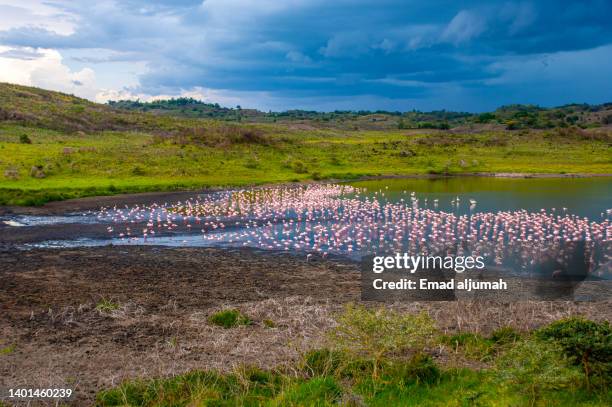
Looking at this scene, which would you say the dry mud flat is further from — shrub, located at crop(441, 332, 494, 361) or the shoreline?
the shoreline

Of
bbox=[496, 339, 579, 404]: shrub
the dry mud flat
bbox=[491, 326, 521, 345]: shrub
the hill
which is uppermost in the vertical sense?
the hill

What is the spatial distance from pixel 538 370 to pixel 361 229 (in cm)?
1735

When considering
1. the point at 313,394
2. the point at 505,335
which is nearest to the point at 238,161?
the point at 505,335

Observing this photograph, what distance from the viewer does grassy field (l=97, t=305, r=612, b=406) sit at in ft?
28.0

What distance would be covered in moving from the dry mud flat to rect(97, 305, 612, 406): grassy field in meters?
0.61

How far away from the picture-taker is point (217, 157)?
57.0 metres

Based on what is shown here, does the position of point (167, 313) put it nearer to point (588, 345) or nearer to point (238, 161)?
point (588, 345)

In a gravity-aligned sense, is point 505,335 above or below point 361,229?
below

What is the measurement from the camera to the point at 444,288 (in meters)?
16.3

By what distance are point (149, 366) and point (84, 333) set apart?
2796 mm

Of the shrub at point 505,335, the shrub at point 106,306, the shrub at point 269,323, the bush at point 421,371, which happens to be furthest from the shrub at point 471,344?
the shrub at point 106,306

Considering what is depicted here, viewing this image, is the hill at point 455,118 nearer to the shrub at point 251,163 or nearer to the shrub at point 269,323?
the shrub at point 251,163

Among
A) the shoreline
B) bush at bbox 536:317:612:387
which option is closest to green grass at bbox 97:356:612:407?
bush at bbox 536:317:612:387

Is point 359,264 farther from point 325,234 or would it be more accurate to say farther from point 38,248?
point 38,248
